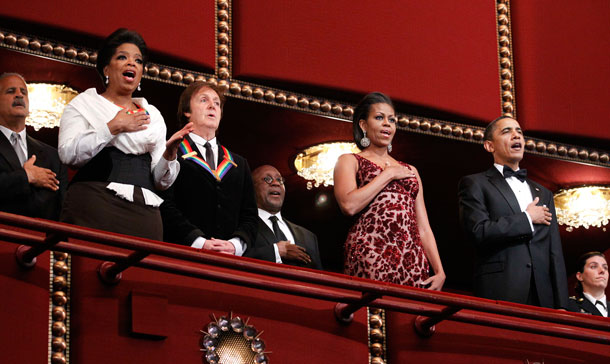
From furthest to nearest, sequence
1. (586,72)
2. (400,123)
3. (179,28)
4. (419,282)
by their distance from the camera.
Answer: (586,72) → (400,123) → (179,28) → (419,282)

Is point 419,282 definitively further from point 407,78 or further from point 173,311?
point 407,78

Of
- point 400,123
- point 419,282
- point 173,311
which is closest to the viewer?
point 173,311

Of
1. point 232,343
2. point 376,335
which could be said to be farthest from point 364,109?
point 232,343

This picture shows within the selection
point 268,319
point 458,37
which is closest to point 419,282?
point 268,319

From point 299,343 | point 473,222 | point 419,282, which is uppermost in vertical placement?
point 473,222

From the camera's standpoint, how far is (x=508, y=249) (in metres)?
5.64

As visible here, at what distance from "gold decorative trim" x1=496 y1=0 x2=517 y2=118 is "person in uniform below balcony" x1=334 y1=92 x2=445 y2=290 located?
1.90 metres

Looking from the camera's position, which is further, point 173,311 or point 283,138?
point 283,138

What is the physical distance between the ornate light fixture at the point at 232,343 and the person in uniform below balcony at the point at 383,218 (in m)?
0.84

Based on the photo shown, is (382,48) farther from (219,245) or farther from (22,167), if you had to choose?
(22,167)

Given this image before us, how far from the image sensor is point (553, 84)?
7418 millimetres

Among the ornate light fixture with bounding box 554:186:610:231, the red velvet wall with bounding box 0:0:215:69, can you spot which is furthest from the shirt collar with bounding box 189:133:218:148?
the ornate light fixture with bounding box 554:186:610:231

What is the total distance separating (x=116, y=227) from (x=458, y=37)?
3.20m

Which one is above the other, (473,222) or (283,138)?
(283,138)
